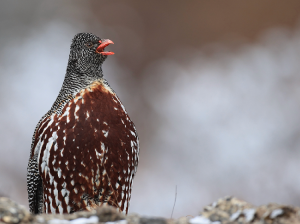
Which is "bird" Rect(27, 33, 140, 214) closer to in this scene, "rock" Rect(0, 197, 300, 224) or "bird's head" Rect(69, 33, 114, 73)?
"bird's head" Rect(69, 33, 114, 73)

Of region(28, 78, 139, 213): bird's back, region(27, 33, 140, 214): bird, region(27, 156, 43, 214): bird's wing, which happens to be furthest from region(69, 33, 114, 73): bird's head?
region(27, 156, 43, 214): bird's wing

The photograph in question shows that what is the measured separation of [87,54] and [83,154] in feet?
5.07

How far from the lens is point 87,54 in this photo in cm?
499

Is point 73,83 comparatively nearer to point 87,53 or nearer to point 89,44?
point 87,53

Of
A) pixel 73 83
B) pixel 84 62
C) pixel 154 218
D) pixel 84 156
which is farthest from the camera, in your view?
pixel 84 62

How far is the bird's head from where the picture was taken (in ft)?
16.3

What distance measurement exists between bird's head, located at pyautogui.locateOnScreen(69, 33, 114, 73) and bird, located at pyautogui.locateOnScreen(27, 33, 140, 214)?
14.1 inches

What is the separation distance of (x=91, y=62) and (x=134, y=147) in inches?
53.2

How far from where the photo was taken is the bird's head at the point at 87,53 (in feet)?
16.3

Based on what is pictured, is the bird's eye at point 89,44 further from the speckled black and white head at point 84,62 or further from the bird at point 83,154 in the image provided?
the bird at point 83,154

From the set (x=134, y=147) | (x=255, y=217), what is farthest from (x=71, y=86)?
(x=255, y=217)

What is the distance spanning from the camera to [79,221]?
8.13ft

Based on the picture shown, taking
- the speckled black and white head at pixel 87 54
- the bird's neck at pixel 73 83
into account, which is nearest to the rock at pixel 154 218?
the bird's neck at pixel 73 83

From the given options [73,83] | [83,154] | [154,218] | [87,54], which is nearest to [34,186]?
[83,154]
